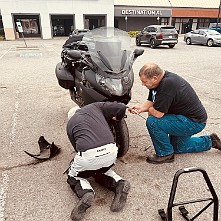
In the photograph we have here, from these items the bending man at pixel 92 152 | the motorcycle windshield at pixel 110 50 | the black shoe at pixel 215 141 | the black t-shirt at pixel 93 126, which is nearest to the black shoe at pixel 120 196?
the bending man at pixel 92 152

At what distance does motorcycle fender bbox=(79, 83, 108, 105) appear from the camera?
3.05 metres

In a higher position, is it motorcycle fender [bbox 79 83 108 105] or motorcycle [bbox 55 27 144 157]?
motorcycle [bbox 55 27 144 157]

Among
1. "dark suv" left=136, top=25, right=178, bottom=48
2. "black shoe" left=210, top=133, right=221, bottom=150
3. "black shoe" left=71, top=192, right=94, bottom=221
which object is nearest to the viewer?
"black shoe" left=71, top=192, right=94, bottom=221

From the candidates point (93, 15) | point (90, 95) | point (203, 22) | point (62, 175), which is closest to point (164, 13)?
point (203, 22)

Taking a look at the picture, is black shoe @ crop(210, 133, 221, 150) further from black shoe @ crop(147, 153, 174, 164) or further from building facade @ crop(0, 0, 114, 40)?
building facade @ crop(0, 0, 114, 40)

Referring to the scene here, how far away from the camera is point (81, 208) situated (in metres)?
2.28

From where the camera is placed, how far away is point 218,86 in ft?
22.9

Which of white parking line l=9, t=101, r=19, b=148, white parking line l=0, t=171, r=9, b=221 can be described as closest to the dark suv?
white parking line l=9, t=101, r=19, b=148

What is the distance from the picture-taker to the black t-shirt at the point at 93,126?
2350 mm

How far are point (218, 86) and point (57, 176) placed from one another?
5665 millimetres

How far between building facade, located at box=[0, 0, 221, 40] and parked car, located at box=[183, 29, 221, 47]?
14.9 metres

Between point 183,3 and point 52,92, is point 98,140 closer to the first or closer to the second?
point 52,92

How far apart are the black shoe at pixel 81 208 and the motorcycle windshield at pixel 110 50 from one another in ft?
4.75

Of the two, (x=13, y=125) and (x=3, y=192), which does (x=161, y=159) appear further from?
(x=13, y=125)
